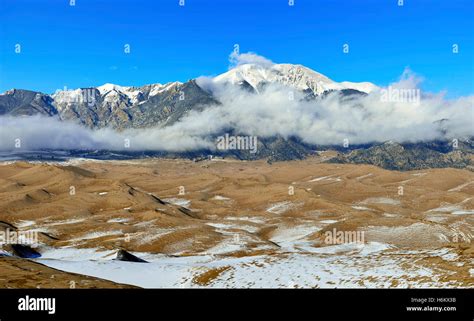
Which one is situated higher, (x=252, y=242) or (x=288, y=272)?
(x=288, y=272)
